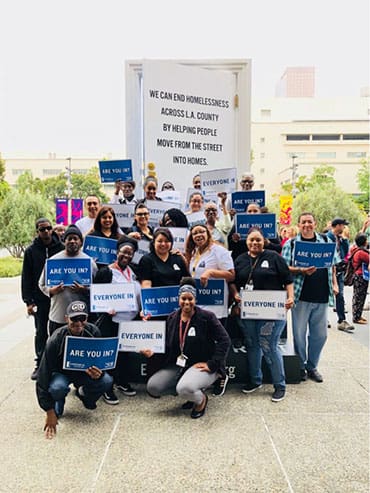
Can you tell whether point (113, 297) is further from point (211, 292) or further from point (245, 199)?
point (245, 199)

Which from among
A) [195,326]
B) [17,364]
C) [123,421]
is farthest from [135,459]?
[17,364]

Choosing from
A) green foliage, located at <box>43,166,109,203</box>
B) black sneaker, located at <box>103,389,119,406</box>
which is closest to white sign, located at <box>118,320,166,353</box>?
black sneaker, located at <box>103,389,119,406</box>

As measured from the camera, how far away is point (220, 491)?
3.20 metres

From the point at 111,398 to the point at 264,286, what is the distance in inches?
76.8

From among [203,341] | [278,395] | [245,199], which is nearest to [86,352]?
[203,341]

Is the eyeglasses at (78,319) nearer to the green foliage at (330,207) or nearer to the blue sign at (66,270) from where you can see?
the blue sign at (66,270)

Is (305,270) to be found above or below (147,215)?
below

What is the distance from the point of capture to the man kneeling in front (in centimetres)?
399

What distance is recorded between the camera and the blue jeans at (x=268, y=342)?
4.79 metres

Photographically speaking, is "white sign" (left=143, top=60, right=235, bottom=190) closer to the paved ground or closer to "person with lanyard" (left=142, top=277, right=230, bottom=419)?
"person with lanyard" (left=142, top=277, right=230, bottom=419)

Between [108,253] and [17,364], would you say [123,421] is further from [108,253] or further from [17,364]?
[17,364]

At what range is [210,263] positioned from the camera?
4797mm

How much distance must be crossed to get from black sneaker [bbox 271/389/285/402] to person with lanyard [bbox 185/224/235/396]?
20.4 inches

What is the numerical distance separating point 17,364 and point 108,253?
2.59 metres
